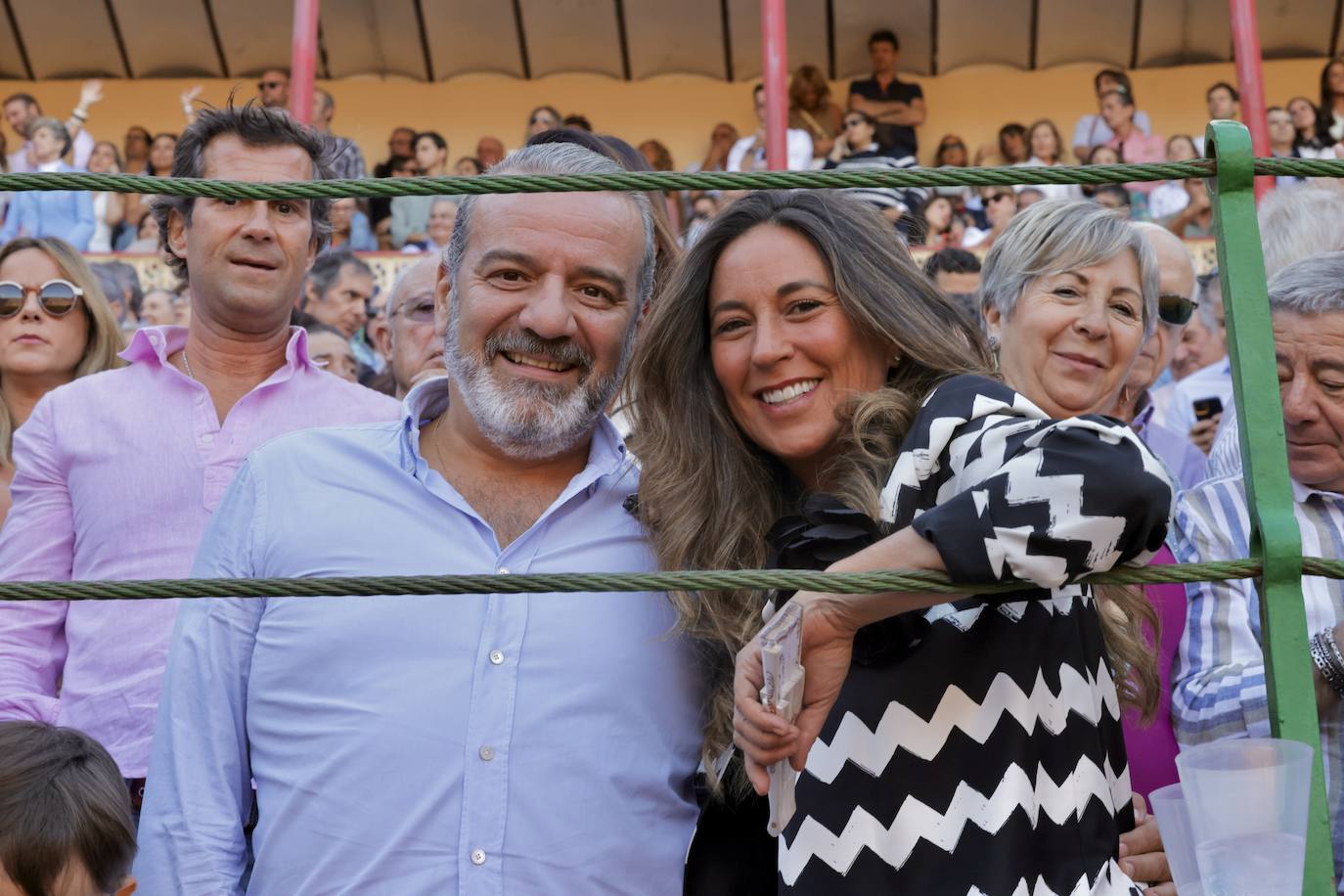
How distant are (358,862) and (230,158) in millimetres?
1616

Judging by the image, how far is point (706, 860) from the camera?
2146 mm

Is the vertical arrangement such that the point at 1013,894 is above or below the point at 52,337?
below

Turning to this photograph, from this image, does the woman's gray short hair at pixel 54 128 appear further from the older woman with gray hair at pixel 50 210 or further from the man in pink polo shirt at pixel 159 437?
the man in pink polo shirt at pixel 159 437

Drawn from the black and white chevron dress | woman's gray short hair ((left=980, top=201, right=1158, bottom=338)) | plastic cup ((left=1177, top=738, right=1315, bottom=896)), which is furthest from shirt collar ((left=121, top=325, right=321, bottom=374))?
plastic cup ((left=1177, top=738, right=1315, bottom=896))

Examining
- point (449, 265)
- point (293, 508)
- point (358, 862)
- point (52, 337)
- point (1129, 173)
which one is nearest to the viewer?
point (1129, 173)

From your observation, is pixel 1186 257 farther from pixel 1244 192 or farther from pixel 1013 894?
pixel 1013 894

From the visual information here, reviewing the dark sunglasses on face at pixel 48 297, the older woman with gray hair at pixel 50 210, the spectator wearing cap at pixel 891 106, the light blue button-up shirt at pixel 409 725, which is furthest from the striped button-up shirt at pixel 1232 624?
the spectator wearing cap at pixel 891 106

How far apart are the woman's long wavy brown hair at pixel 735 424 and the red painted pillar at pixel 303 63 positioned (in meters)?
5.95

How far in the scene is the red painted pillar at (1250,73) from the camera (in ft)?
31.5

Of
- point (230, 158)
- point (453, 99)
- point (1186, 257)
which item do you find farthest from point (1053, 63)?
point (230, 158)

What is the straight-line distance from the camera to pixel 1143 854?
2.05 metres

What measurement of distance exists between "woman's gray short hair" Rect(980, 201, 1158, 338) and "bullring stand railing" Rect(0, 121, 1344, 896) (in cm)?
126

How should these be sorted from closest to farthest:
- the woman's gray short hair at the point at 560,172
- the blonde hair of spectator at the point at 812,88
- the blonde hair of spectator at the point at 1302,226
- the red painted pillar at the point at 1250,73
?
1. the woman's gray short hair at the point at 560,172
2. the blonde hair of spectator at the point at 1302,226
3. the red painted pillar at the point at 1250,73
4. the blonde hair of spectator at the point at 812,88

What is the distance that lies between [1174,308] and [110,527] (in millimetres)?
2291
